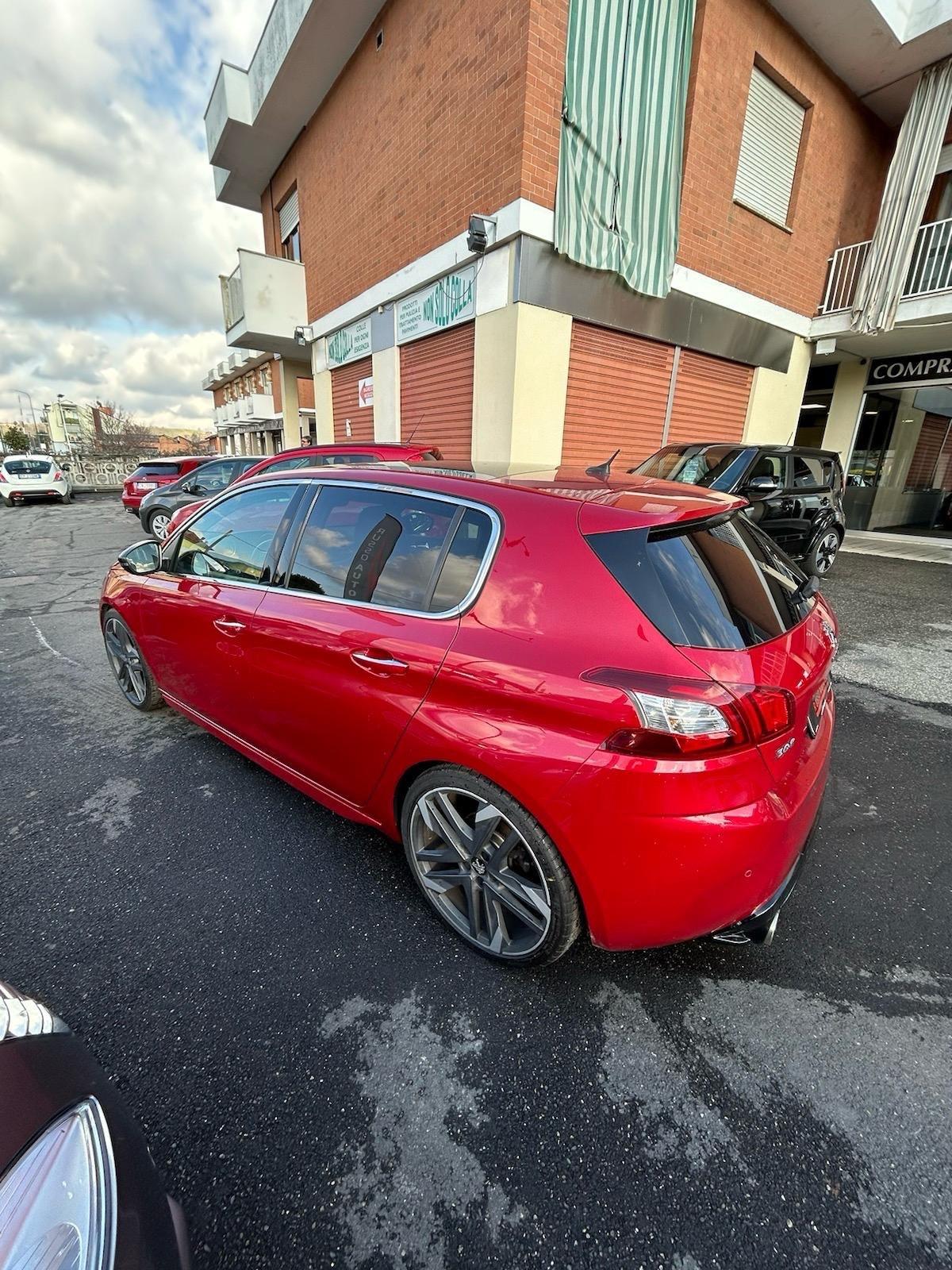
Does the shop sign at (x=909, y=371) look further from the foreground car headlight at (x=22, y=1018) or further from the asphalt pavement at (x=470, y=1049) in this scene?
the foreground car headlight at (x=22, y=1018)

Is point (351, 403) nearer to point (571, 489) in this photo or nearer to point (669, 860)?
point (571, 489)

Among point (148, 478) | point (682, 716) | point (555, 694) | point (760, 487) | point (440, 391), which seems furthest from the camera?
point (148, 478)

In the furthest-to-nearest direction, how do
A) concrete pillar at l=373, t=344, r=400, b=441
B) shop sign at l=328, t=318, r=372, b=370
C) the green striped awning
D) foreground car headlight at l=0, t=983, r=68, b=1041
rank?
shop sign at l=328, t=318, r=372, b=370 < concrete pillar at l=373, t=344, r=400, b=441 < the green striped awning < foreground car headlight at l=0, t=983, r=68, b=1041

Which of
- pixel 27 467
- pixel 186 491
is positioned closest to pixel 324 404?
pixel 186 491

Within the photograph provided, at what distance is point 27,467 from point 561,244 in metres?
21.1

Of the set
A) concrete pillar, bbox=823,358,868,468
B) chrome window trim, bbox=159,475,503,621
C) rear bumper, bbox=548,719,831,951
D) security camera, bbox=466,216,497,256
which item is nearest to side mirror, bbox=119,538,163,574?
chrome window trim, bbox=159,475,503,621

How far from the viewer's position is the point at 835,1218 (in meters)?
1.31

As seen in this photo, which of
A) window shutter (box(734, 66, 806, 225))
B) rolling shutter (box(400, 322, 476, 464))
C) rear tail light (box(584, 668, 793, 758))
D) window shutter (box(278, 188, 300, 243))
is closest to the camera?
rear tail light (box(584, 668, 793, 758))

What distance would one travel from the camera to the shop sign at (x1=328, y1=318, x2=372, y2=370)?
10.9 meters

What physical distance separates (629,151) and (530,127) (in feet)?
5.61

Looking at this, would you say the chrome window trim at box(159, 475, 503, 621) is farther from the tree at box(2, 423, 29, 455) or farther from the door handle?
the tree at box(2, 423, 29, 455)

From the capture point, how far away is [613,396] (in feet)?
27.2

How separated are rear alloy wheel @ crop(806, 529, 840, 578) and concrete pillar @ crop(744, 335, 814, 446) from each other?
116 inches

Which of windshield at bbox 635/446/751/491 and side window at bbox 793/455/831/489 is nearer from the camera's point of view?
windshield at bbox 635/446/751/491
